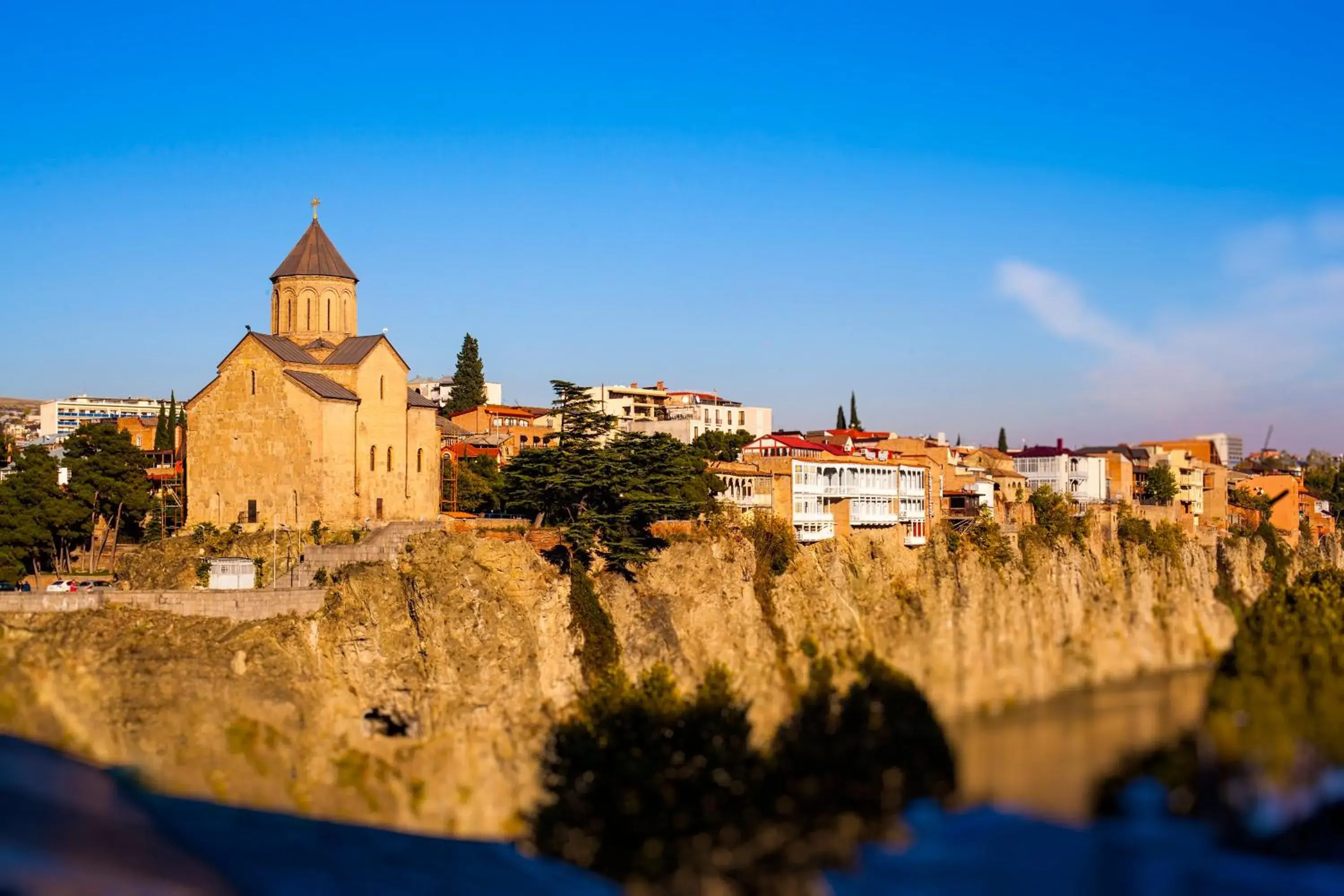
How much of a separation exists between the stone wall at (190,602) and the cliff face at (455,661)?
0.28 meters

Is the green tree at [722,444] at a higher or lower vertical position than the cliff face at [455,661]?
higher

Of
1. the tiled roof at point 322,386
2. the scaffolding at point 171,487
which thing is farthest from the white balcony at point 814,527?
the scaffolding at point 171,487

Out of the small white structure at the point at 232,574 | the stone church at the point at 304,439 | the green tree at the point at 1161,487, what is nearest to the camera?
the small white structure at the point at 232,574

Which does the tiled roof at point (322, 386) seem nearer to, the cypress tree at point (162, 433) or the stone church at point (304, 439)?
the stone church at point (304, 439)

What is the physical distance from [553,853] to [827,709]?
4.91 meters

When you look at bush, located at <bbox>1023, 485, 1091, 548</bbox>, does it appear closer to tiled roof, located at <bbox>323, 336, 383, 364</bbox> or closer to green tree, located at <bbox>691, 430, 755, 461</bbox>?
green tree, located at <bbox>691, 430, 755, 461</bbox>

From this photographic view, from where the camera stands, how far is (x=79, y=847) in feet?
45.4

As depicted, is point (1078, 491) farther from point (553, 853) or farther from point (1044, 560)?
point (553, 853)

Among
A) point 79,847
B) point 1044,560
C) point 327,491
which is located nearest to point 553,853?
point 79,847

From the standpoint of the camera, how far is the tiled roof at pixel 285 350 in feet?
109

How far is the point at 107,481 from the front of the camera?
121 feet

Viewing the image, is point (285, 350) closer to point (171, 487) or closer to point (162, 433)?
point (171, 487)

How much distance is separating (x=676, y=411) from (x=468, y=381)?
37.7ft

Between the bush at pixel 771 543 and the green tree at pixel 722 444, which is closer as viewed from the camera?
the bush at pixel 771 543
